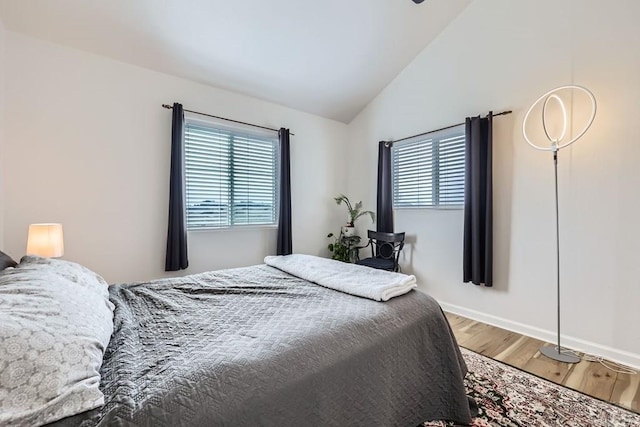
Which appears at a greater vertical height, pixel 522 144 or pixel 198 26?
pixel 198 26

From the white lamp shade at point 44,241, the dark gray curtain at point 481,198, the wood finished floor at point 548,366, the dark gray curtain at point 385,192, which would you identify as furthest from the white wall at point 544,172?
the white lamp shade at point 44,241

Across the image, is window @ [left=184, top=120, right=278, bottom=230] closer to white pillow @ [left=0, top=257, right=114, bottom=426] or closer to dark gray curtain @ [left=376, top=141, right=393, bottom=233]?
dark gray curtain @ [left=376, top=141, right=393, bottom=233]

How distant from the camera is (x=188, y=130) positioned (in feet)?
10.4

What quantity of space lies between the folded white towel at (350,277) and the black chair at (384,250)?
1.41 metres

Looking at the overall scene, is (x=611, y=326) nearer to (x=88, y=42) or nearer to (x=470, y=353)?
(x=470, y=353)

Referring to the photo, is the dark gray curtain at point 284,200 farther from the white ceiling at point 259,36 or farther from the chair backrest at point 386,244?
the chair backrest at point 386,244

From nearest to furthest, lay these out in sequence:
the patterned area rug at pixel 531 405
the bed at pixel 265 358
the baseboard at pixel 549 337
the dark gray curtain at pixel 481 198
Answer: the bed at pixel 265 358, the patterned area rug at pixel 531 405, the baseboard at pixel 549 337, the dark gray curtain at pixel 481 198

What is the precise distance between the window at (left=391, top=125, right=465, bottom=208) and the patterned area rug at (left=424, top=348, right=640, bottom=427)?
69.9 inches

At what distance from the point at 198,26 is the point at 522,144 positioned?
317 centimetres

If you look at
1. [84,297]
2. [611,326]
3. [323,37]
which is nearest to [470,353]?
[611,326]

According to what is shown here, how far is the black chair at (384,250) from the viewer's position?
11.4 feet

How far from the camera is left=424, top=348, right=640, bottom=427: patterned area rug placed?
1566mm

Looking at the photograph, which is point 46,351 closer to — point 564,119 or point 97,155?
point 97,155

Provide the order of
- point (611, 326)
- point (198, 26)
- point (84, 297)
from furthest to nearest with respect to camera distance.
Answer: point (198, 26)
point (611, 326)
point (84, 297)
